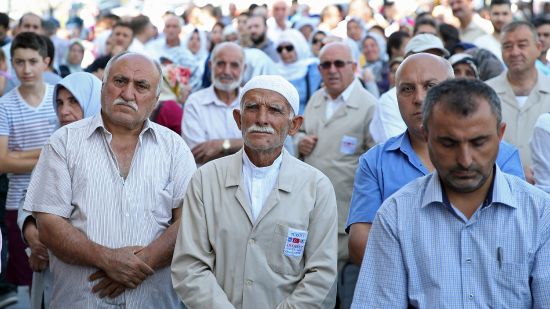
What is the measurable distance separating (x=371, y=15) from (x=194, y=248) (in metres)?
13.7

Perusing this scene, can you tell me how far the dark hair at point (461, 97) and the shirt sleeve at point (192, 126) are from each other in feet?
13.7

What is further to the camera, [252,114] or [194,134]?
[194,134]

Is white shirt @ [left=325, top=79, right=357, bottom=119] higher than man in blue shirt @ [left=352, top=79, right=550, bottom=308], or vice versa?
white shirt @ [left=325, top=79, right=357, bottom=119]

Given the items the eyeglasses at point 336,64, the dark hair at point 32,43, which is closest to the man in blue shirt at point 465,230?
the eyeglasses at point 336,64

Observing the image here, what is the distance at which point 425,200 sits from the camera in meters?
3.40

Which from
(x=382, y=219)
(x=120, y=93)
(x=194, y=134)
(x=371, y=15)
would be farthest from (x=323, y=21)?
(x=382, y=219)

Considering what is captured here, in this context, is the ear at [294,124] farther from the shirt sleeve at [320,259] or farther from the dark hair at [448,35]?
the dark hair at [448,35]

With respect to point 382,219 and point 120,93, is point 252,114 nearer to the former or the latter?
point 120,93

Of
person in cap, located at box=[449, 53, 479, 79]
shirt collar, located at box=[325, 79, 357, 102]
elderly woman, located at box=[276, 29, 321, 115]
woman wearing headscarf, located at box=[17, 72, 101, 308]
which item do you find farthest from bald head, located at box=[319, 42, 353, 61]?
woman wearing headscarf, located at box=[17, 72, 101, 308]

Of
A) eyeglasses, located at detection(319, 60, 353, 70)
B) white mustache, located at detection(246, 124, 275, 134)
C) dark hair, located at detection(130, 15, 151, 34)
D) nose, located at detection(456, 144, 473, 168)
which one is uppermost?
dark hair, located at detection(130, 15, 151, 34)

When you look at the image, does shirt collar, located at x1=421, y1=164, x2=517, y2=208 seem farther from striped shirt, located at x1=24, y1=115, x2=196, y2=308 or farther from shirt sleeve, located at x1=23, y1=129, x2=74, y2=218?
shirt sleeve, located at x1=23, y1=129, x2=74, y2=218

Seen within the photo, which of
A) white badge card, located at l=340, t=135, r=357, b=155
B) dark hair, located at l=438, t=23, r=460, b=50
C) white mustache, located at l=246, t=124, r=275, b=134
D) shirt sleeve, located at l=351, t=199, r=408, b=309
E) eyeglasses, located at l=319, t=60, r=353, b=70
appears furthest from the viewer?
dark hair, located at l=438, t=23, r=460, b=50

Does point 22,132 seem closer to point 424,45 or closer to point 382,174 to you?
point 424,45

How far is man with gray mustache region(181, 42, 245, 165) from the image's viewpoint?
288 inches
